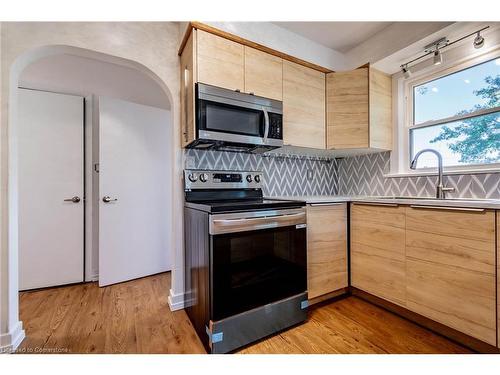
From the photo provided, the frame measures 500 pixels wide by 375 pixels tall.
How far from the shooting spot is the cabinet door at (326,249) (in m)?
1.80

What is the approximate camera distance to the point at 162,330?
1.58 meters

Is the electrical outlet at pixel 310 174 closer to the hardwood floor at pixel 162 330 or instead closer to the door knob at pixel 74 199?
the hardwood floor at pixel 162 330

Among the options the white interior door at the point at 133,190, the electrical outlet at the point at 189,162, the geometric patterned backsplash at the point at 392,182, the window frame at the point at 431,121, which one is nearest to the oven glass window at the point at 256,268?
the electrical outlet at the point at 189,162

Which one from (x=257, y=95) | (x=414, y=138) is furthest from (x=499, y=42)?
(x=257, y=95)

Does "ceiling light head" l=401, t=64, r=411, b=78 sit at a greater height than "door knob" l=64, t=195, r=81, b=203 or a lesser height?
greater

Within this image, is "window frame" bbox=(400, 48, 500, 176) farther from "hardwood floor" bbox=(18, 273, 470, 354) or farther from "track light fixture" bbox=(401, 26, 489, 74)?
"hardwood floor" bbox=(18, 273, 470, 354)

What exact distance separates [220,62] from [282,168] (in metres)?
1.16

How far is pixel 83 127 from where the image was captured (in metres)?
2.44

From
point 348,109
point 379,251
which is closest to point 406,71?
point 348,109

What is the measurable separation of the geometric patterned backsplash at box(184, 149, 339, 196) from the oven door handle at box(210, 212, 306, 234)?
2.27 ft

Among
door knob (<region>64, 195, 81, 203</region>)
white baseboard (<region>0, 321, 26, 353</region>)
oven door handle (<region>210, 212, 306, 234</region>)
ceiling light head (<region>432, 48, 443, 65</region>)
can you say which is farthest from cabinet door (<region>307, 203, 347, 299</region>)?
door knob (<region>64, 195, 81, 203</region>)

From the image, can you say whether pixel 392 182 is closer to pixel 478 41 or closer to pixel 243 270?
pixel 478 41

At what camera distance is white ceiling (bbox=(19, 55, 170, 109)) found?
2.14 m

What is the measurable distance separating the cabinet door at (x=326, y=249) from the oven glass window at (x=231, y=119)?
2.51ft
